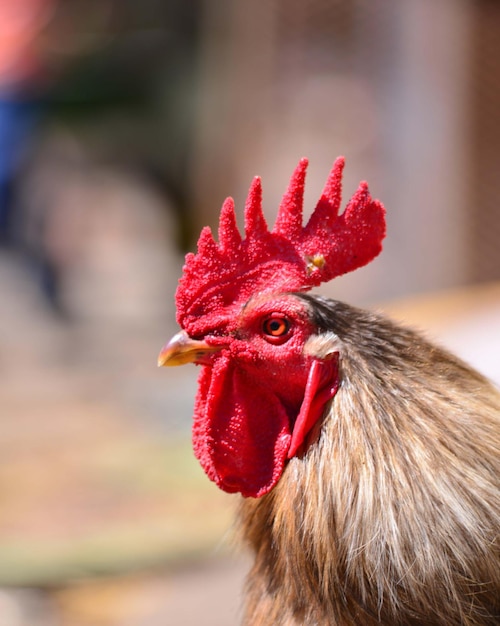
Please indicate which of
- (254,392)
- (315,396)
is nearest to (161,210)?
(254,392)

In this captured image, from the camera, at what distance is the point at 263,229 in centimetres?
193

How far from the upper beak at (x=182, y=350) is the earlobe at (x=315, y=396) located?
0.83ft

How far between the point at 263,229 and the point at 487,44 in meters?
6.39

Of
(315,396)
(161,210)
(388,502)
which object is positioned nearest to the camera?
(388,502)

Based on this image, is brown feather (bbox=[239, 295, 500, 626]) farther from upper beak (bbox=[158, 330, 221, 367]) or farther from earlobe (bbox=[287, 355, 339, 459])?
upper beak (bbox=[158, 330, 221, 367])

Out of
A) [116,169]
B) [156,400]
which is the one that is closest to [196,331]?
[156,400]

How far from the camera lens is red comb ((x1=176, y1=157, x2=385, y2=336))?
1.86 m

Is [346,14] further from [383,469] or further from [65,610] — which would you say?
[383,469]

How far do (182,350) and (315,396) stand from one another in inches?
13.7

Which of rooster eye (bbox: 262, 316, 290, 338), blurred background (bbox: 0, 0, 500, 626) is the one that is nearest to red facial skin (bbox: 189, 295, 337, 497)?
rooster eye (bbox: 262, 316, 290, 338)

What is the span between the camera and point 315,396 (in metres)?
1.75

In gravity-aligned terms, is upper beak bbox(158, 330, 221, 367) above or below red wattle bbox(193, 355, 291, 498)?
above

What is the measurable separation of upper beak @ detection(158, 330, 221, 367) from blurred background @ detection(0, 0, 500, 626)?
62 cm

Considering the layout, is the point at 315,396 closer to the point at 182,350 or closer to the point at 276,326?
the point at 276,326
